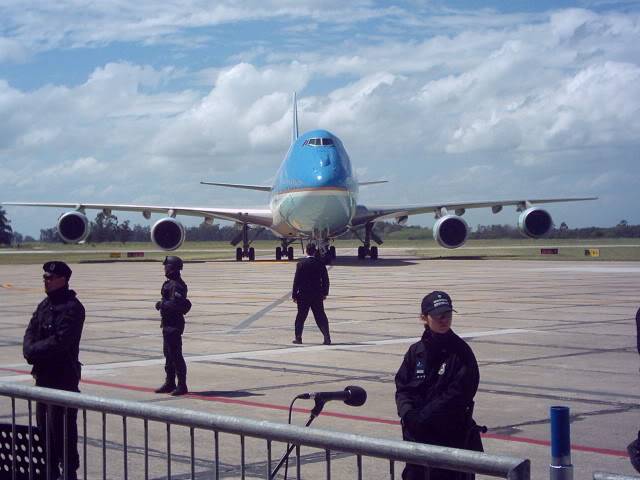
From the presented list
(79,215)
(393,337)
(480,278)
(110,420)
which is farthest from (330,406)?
(79,215)

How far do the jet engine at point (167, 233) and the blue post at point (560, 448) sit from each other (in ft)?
133

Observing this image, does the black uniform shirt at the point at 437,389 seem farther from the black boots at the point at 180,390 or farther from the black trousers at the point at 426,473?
the black boots at the point at 180,390

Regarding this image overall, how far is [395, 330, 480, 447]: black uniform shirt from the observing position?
202 inches

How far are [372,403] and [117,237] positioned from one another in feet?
366

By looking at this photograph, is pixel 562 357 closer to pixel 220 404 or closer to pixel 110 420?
pixel 220 404

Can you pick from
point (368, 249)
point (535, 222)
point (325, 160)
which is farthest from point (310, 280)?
point (368, 249)

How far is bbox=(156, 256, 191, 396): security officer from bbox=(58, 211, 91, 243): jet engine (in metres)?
35.1

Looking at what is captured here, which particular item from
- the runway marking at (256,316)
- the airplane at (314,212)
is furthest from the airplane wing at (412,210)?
the runway marking at (256,316)

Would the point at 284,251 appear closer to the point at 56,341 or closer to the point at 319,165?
the point at 319,165

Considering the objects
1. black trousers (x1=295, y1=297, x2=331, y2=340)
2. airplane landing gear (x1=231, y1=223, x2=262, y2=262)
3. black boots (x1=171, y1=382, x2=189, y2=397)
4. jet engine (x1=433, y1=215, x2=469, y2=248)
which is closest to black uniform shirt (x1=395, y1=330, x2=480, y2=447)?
black boots (x1=171, y1=382, x2=189, y2=397)

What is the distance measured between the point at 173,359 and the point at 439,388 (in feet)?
18.1

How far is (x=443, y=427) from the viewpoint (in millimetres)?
5156

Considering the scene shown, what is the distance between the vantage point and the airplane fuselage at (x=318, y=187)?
36875 mm

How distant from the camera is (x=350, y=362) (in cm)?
1248
